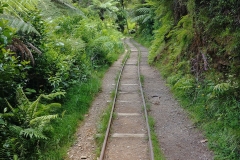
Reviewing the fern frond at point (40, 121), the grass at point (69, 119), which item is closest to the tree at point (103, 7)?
the grass at point (69, 119)

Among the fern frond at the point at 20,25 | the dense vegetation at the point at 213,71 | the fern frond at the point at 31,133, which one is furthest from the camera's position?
the dense vegetation at the point at 213,71

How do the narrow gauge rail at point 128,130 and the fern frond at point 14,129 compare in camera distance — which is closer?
the fern frond at point 14,129

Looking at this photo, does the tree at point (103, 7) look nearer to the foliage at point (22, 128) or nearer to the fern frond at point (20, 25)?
the foliage at point (22, 128)

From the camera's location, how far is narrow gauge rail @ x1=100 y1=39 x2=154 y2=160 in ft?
18.8

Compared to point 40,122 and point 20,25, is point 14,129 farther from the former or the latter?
point 20,25

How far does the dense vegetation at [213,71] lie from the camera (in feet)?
20.2

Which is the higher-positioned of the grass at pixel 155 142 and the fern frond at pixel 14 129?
the fern frond at pixel 14 129

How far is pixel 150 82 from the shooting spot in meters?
12.4

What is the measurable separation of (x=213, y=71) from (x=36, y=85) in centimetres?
525

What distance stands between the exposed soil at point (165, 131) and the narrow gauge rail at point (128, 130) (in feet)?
1.07

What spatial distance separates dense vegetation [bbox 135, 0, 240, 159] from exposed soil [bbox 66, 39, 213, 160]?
0.29 metres

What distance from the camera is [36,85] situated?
24.9 feet

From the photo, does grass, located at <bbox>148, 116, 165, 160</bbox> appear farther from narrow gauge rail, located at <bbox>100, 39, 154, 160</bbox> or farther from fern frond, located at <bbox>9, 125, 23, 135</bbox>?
fern frond, located at <bbox>9, 125, 23, 135</bbox>

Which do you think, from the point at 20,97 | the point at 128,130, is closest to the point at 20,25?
the point at 20,97
